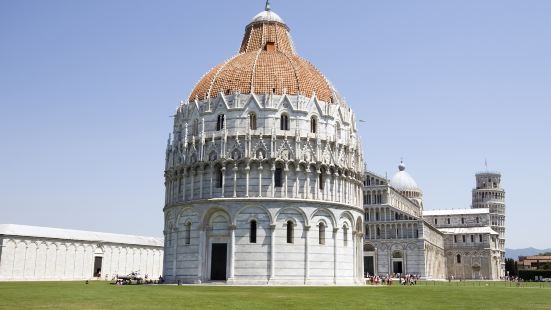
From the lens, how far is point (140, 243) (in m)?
99.0

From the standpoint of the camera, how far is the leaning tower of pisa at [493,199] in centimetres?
14801

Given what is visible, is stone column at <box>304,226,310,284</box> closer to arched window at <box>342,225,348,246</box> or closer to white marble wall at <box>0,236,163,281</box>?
arched window at <box>342,225,348,246</box>

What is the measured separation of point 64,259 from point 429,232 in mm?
67640

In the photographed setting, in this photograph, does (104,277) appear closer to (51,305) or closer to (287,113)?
(287,113)

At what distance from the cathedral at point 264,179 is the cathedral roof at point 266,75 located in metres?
0.15

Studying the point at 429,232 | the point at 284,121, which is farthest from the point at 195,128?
the point at 429,232

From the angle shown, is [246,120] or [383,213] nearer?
[246,120]

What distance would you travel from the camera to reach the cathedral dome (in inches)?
5394

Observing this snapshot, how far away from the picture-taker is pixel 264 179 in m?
53.2

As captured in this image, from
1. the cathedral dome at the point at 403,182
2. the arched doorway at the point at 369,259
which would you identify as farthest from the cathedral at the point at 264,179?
the cathedral dome at the point at 403,182

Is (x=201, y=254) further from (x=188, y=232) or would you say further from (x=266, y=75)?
(x=266, y=75)

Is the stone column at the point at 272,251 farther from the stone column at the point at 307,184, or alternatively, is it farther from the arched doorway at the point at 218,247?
the stone column at the point at 307,184

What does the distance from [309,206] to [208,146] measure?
11.6 m

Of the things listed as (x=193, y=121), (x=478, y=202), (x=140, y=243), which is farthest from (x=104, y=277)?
(x=478, y=202)
